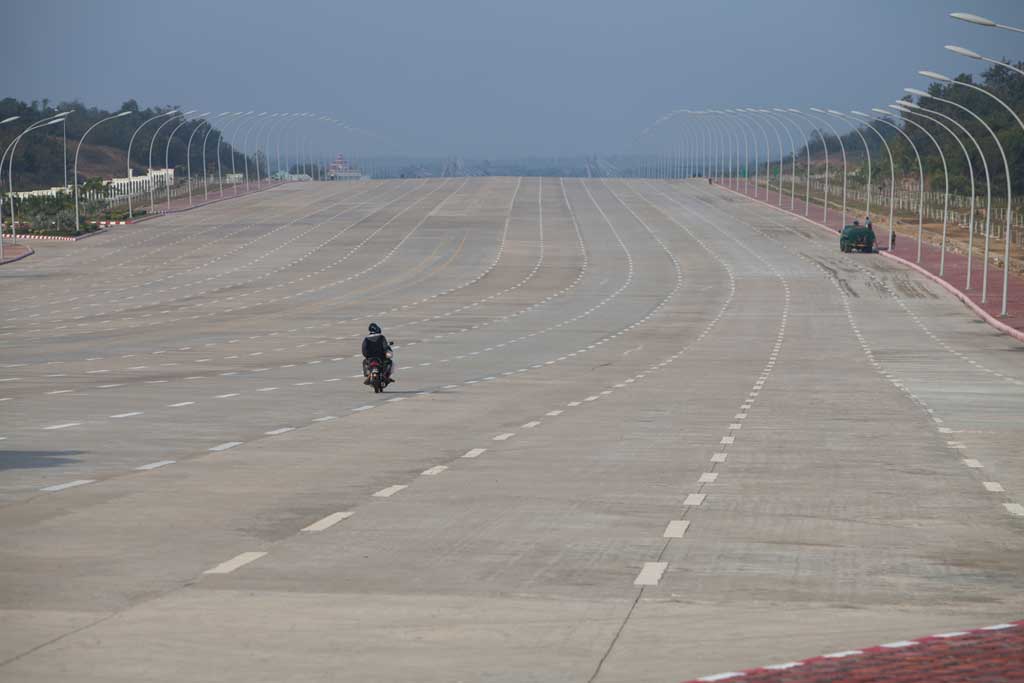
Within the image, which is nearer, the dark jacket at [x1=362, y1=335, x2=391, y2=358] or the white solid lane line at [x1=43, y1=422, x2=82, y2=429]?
the white solid lane line at [x1=43, y1=422, x2=82, y2=429]

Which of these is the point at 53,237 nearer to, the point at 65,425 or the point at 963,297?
the point at 963,297

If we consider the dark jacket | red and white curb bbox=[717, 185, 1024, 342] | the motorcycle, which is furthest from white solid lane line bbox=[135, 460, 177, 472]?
red and white curb bbox=[717, 185, 1024, 342]

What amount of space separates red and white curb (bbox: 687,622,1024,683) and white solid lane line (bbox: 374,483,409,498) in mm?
7374

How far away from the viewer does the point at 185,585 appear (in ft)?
35.1

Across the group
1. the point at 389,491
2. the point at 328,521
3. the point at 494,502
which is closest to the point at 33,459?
the point at 389,491

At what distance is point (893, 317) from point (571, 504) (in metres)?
52.2

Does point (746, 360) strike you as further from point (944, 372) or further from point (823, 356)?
point (944, 372)

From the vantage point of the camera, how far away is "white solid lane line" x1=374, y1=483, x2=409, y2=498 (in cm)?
1566

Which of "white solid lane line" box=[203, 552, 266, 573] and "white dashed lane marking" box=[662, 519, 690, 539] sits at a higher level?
"white solid lane line" box=[203, 552, 266, 573]

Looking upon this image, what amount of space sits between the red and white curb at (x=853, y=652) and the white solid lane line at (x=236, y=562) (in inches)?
173

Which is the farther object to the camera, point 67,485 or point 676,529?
point 67,485

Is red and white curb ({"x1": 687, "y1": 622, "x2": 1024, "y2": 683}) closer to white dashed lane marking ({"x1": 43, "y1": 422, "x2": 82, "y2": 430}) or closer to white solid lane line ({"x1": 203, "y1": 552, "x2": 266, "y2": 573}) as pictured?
white solid lane line ({"x1": 203, "y1": 552, "x2": 266, "y2": 573})

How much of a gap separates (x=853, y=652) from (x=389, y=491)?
26.2 feet

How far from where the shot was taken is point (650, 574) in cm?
1131
